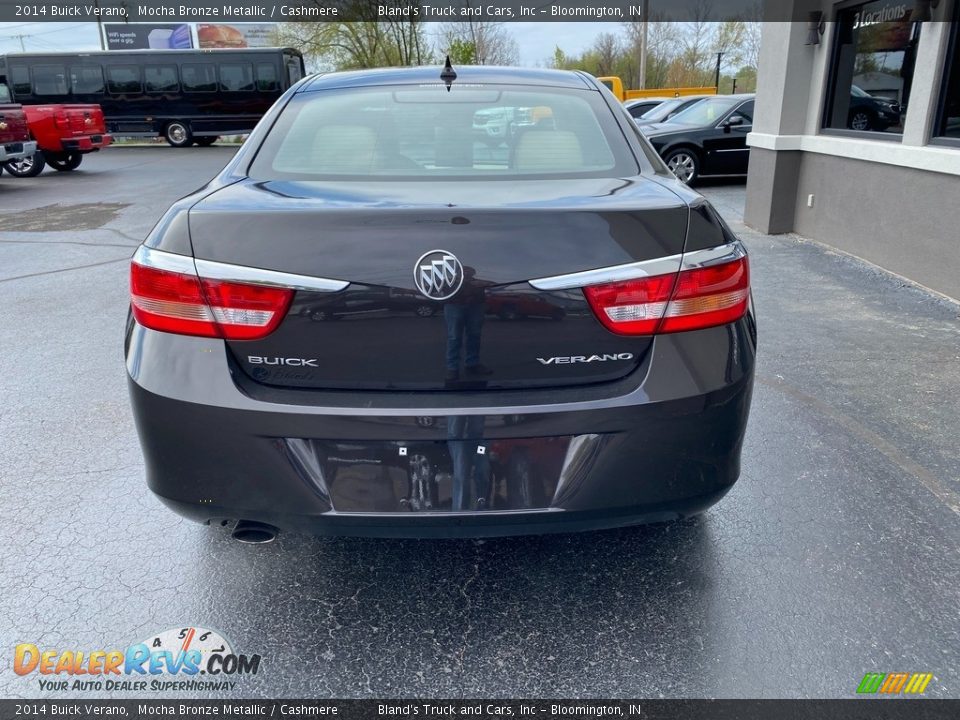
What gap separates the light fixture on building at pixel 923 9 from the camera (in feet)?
18.7

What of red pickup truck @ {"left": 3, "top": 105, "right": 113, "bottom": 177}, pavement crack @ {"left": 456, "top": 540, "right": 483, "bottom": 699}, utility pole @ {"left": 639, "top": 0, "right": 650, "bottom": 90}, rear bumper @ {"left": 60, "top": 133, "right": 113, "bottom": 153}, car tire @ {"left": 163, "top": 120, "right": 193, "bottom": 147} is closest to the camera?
pavement crack @ {"left": 456, "top": 540, "right": 483, "bottom": 699}

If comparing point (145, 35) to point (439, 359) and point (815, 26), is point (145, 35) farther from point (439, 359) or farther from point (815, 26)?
point (439, 359)

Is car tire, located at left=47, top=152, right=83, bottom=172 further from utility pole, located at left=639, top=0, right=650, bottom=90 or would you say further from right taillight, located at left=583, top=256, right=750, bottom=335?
utility pole, located at left=639, top=0, right=650, bottom=90

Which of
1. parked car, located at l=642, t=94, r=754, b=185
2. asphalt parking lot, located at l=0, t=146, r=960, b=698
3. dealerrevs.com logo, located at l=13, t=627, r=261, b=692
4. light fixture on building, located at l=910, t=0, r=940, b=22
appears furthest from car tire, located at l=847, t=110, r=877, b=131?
dealerrevs.com logo, located at l=13, t=627, r=261, b=692

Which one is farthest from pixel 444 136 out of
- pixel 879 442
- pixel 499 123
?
pixel 879 442

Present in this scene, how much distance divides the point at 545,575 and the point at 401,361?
1042mm

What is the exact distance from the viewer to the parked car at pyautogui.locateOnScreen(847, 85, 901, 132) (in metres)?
6.59

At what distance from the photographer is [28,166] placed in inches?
662

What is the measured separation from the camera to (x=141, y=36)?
49.9m

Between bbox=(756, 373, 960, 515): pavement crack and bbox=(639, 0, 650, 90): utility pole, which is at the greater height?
bbox=(639, 0, 650, 90): utility pole

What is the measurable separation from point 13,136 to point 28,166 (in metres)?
3.28

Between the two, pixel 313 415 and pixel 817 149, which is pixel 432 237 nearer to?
pixel 313 415

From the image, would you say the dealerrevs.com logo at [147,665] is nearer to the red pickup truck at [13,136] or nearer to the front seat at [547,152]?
the front seat at [547,152]

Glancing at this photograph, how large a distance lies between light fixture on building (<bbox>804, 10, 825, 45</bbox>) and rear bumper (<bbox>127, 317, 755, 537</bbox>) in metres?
7.03
